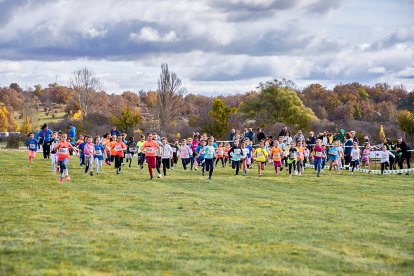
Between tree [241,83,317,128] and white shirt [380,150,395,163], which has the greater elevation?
tree [241,83,317,128]

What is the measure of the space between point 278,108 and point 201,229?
67466 mm

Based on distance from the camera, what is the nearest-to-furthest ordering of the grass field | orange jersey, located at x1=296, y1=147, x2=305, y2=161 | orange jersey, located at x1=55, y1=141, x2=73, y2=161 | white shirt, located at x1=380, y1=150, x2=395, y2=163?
the grass field
orange jersey, located at x1=55, y1=141, x2=73, y2=161
orange jersey, located at x1=296, y1=147, x2=305, y2=161
white shirt, located at x1=380, y1=150, x2=395, y2=163

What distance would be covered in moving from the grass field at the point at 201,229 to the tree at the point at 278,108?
53623 mm

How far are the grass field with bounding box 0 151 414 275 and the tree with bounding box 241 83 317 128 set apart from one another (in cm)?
5362

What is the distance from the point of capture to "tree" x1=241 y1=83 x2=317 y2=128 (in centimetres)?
7869

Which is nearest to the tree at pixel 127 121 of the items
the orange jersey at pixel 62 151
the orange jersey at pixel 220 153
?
the orange jersey at pixel 220 153

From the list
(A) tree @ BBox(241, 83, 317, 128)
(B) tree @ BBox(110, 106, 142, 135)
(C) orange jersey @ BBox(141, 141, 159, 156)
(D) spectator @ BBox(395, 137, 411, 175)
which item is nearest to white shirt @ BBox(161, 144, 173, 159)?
(C) orange jersey @ BBox(141, 141, 159, 156)

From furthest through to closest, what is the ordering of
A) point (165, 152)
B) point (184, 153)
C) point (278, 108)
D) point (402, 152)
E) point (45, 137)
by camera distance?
point (278, 108)
point (45, 137)
point (184, 153)
point (402, 152)
point (165, 152)

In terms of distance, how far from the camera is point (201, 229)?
1391cm

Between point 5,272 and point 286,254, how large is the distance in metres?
4.60

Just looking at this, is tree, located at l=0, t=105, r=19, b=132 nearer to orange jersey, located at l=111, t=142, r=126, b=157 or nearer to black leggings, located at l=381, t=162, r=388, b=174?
orange jersey, located at l=111, t=142, r=126, b=157

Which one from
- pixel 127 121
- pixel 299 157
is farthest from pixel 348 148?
pixel 127 121

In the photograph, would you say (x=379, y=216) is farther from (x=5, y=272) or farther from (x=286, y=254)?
(x=5, y=272)

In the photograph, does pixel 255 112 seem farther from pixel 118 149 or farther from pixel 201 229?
pixel 201 229
